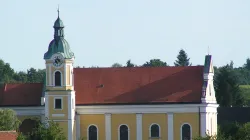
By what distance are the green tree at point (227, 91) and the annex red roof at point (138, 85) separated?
4025 cm

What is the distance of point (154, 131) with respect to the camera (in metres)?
98.5

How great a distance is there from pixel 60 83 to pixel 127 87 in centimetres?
585

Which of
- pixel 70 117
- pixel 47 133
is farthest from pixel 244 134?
pixel 47 133

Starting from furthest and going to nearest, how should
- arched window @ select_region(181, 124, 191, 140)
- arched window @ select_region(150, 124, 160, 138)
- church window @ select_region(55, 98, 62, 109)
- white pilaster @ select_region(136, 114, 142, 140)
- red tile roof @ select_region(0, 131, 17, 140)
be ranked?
white pilaster @ select_region(136, 114, 142, 140) < arched window @ select_region(150, 124, 160, 138) < church window @ select_region(55, 98, 62, 109) < arched window @ select_region(181, 124, 191, 140) < red tile roof @ select_region(0, 131, 17, 140)

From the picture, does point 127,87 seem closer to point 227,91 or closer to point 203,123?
point 203,123

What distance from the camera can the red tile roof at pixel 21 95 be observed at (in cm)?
10056

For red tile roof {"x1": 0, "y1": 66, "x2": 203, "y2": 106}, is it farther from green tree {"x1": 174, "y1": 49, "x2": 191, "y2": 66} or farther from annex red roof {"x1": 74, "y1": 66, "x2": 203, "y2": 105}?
green tree {"x1": 174, "y1": 49, "x2": 191, "y2": 66}

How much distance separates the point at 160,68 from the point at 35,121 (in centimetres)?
1128

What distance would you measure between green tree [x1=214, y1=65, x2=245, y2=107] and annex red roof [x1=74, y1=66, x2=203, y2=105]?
40.3 metres

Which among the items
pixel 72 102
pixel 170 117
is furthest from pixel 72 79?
pixel 170 117

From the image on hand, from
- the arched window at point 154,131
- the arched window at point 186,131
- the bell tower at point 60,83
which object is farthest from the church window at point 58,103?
the arched window at point 186,131

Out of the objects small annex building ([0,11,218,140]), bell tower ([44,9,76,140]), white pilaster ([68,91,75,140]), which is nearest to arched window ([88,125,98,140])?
small annex building ([0,11,218,140])

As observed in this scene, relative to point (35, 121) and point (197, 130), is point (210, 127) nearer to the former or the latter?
point (197, 130)

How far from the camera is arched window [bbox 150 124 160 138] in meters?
98.3
